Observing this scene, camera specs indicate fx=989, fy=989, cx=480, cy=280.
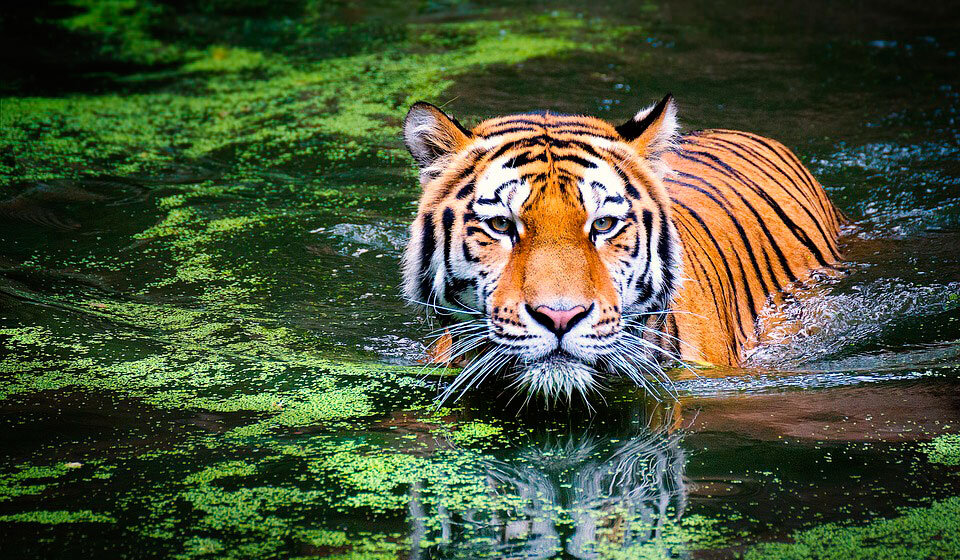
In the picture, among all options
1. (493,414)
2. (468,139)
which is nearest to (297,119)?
(468,139)

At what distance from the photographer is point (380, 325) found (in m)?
3.19

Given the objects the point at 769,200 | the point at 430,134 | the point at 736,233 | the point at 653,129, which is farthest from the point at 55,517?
the point at 769,200

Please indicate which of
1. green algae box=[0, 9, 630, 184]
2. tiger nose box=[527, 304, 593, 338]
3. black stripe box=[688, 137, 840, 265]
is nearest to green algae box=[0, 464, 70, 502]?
tiger nose box=[527, 304, 593, 338]

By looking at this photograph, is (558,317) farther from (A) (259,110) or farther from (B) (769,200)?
(A) (259,110)

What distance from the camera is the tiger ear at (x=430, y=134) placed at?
2459 millimetres

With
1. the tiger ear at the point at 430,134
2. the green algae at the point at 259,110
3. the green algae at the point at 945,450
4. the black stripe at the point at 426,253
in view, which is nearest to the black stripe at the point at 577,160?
the tiger ear at the point at 430,134

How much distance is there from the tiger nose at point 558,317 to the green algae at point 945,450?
0.79 meters

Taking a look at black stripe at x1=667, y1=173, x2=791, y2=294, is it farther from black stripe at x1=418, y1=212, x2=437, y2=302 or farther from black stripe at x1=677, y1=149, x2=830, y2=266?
black stripe at x1=418, y1=212, x2=437, y2=302

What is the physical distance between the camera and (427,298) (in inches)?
101

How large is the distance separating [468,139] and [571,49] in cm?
398

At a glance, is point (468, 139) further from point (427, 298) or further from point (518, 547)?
point (518, 547)

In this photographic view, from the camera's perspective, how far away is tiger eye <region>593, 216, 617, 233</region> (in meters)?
2.31

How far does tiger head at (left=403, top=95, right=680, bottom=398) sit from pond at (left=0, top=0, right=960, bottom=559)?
211 millimetres

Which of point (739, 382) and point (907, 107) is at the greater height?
point (907, 107)
